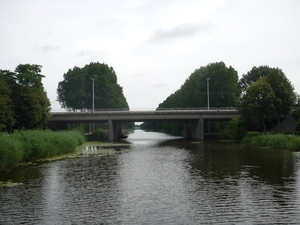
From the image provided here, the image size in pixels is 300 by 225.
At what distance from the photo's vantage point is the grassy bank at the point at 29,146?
26.3 metres

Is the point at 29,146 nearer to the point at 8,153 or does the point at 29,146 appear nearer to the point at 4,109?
the point at 8,153

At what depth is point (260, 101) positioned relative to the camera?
62.4m

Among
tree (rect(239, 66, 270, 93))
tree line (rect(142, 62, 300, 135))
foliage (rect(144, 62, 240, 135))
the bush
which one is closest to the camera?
the bush

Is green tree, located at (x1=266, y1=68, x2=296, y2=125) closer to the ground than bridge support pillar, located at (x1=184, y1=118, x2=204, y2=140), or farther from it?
farther from it

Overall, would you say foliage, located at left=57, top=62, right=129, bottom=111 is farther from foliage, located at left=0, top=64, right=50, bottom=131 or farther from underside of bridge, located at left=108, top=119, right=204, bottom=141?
foliage, located at left=0, top=64, right=50, bottom=131

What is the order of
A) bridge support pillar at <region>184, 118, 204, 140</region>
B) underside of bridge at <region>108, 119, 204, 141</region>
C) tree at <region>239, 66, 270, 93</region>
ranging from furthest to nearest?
tree at <region>239, 66, 270, 93</region>, bridge support pillar at <region>184, 118, 204, 140</region>, underside of bridge at <region>108, 119, 204, 141</region>

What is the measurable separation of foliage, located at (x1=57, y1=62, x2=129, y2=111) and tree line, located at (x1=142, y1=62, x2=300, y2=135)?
21813mm

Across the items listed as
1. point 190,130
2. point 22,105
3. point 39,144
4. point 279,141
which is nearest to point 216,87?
point 190,130

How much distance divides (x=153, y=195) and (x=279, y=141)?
3472 cm

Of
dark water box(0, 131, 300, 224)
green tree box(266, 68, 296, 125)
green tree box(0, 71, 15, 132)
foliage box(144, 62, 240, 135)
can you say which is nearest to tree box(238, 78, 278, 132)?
green tree box(266, 68, 296, 125)

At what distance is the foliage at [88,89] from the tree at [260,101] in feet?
159

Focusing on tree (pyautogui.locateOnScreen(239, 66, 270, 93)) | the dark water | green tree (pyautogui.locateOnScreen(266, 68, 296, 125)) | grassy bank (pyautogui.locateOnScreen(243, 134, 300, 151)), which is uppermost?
tree (pyautogui.locateOnScreen(239, 66, 270, 93))

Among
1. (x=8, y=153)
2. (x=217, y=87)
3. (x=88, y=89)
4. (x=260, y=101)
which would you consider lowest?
(x=8, y=153)

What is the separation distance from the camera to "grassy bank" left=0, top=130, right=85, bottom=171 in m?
26.3
